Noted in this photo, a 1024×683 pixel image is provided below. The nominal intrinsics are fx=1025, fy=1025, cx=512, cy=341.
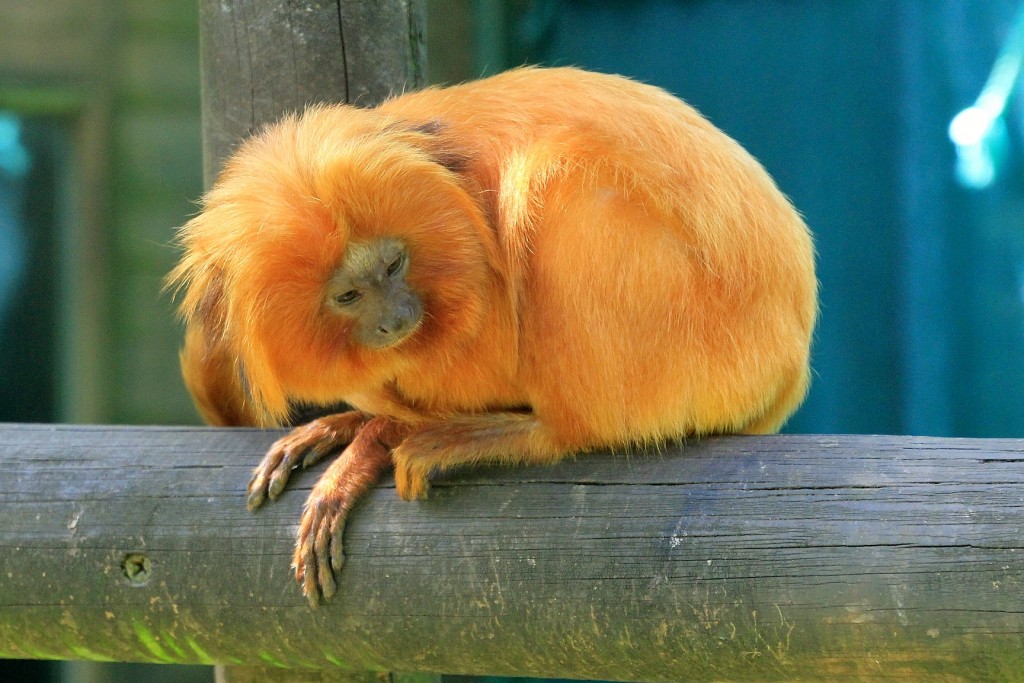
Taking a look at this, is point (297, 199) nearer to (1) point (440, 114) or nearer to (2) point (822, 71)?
(1) point (440, 114)

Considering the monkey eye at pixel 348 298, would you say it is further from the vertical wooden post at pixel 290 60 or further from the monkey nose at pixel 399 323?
the vertical wooden post at pixel 290 60

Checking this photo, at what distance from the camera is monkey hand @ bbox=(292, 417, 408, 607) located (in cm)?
193

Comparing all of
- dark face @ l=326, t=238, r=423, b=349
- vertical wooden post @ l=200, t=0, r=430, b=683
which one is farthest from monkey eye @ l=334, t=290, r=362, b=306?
vertical wooden post @ l=200, t=0, r=430, b=683

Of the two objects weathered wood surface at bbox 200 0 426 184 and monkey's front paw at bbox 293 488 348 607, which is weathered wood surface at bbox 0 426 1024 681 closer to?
monkey's front paw at bbox 293 488 348 607

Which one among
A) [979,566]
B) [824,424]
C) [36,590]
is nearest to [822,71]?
[824,424]

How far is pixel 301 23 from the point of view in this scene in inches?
97.0

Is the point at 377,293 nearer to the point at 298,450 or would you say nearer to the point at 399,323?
the point at 399,323

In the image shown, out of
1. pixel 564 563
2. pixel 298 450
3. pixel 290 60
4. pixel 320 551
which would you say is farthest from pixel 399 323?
pixel 290 60

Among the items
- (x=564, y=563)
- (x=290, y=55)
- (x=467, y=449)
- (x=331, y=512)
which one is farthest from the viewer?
(x=290, y=55)

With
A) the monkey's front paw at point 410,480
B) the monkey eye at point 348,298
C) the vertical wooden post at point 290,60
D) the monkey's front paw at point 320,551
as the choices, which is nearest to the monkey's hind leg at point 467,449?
the monkey's front paw at point 410,480

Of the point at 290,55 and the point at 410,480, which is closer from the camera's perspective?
the point at 410,480

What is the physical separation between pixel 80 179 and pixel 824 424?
3.17 meters

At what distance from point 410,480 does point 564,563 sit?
0.36 m

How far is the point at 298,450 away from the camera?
216 cm
